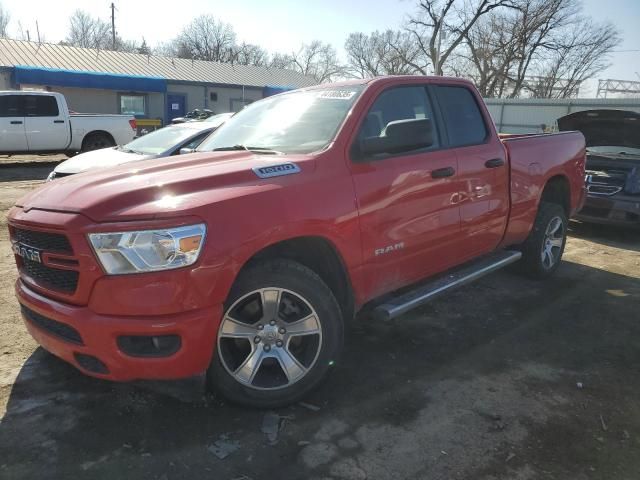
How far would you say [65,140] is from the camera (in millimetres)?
14984

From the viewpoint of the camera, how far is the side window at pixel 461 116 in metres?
4.21

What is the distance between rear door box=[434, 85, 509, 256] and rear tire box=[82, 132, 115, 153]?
531 inches

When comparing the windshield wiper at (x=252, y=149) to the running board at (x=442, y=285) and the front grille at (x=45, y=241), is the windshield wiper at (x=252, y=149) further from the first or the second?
the front grille at (x=45, y=241)

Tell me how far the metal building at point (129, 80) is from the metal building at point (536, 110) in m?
14.5

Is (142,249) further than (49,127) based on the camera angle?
No

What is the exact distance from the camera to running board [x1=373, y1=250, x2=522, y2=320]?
136 inches

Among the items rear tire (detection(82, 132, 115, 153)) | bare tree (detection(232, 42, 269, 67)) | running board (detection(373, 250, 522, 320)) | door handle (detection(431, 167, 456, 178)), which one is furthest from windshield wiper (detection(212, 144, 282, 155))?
bare tree (detection(232, 42, 269, 67))

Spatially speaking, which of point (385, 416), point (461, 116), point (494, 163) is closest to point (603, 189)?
point (494, 163)

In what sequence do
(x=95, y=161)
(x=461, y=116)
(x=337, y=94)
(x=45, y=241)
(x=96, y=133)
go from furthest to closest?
(x=96, y=133) → (x=95, y=161) → (x=461, y=116) → (x=337, y=94) → (x=45, y=241)

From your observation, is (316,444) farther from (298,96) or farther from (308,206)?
(298,96)

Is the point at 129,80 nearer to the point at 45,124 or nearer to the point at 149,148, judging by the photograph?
the point at 45,124

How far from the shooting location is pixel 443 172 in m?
3.82

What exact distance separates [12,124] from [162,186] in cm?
1410

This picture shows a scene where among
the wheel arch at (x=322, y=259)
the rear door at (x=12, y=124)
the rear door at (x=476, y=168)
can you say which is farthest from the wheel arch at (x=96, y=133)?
the wheel arch at (x=322, y=259)
